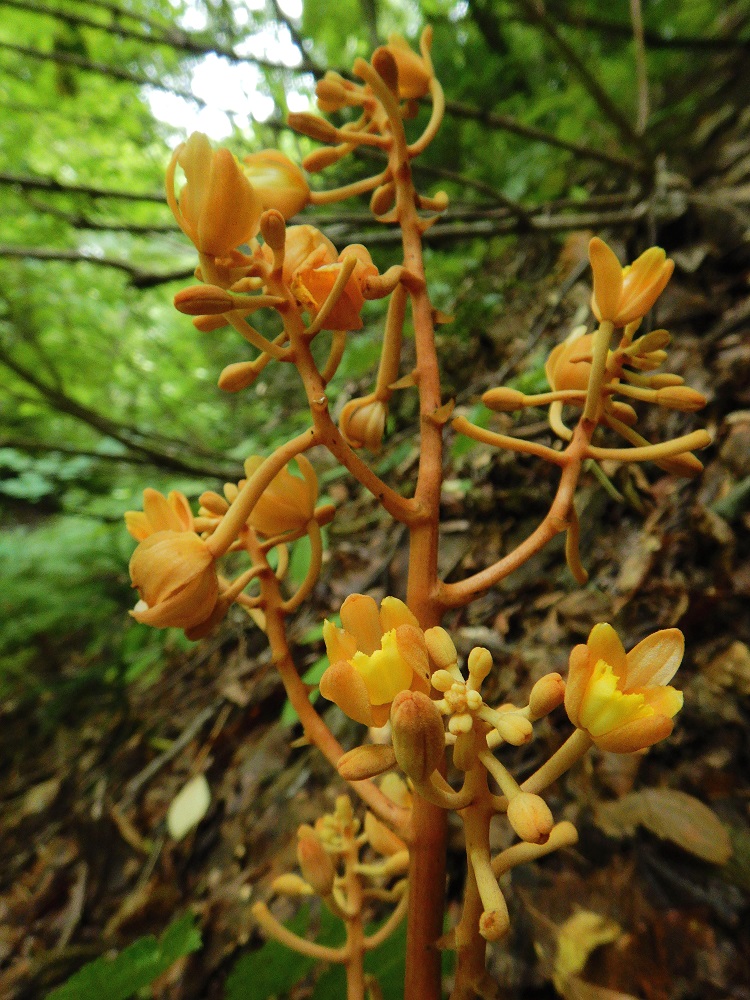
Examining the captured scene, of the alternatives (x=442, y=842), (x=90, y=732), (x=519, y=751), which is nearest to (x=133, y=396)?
(x=90, y=732)

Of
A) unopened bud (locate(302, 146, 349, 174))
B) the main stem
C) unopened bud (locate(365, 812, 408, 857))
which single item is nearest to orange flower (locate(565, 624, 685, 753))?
the main stem

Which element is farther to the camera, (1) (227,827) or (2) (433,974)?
(1) (227,827)

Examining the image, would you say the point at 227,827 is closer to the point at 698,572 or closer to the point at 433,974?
the point at 433,974

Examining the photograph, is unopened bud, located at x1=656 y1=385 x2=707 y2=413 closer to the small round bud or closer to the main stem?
the main stem

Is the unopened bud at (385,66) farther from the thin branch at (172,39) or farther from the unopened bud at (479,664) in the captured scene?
the thin branch at (172,39)

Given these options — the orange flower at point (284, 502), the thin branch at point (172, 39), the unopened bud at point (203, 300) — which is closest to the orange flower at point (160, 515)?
the orange flower at point (284, 502)
